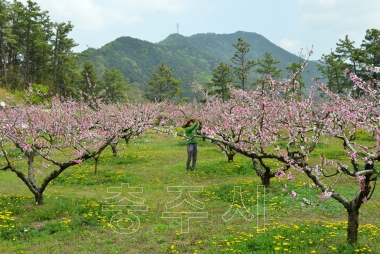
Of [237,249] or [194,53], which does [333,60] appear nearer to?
[237,249]

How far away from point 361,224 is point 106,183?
33.1 feet

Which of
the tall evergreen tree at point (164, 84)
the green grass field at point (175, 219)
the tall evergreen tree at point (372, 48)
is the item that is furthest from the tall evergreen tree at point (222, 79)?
the green grass field at point (175, 219)

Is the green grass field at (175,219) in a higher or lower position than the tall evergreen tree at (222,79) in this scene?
lower

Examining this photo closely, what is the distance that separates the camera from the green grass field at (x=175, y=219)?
24.0 ft

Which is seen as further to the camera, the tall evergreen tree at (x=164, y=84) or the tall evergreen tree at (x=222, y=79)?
the tall evergreen tree at (x=164, y=84)

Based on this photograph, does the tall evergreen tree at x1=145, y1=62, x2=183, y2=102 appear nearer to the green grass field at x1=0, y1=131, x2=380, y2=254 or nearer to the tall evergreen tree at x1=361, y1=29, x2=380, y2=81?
the tall evergreen tree at x1=361, y1=29, x2=380, y2=81

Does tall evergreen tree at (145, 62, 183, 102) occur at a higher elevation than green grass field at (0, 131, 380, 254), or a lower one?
higher

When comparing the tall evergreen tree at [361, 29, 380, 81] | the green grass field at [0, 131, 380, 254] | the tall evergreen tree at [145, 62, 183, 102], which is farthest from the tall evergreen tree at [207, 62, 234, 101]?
the green grass field at [0, 131, 380, 254]

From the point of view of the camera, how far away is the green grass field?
7301 millimetres

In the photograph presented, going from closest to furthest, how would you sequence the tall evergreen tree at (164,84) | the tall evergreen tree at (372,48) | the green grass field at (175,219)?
the green grass field at (175,219)
the tall evergreen tree at (372,48)
the tall evergreen tree at (164,84)

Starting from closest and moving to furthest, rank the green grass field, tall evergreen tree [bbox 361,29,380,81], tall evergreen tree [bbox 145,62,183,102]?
1. the green grass field
2. tall evergreen tree [bbox 361,29,380,81]
3. tall evergreen tree [bbox 145,62,183,102]

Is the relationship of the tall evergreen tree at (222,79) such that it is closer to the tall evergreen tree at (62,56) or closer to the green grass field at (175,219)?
the tall evergreen tree at (62,56)

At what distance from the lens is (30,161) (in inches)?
425

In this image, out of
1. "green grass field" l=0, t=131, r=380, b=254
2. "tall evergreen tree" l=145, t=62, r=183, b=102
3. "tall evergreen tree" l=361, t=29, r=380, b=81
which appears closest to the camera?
"green grass field" l=0, t=131, r=380, b=254
